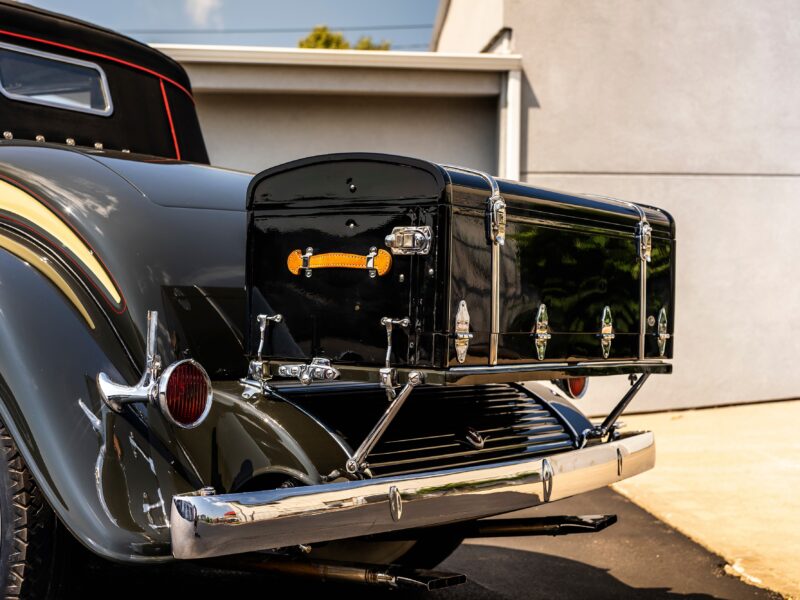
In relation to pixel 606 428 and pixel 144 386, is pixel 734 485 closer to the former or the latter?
pixel 606 428

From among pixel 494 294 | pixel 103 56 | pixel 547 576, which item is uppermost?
pixel 103 56

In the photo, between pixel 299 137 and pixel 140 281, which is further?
pixel 299 137

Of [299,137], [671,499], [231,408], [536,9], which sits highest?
[536,9]

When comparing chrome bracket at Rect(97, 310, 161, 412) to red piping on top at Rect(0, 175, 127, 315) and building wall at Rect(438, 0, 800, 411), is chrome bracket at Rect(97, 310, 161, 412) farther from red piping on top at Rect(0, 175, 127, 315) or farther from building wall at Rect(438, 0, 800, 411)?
building wall at Rect(438, 0, 800, 411)

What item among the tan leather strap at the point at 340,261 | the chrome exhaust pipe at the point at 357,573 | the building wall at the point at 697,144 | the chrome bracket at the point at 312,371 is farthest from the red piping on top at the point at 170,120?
the building wall at the point at 697,144

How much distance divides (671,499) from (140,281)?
402cm

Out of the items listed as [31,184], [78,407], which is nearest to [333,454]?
[78,407]

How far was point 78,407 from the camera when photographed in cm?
278

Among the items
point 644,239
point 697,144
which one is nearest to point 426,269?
point 644,239

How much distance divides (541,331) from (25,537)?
1.60 meters

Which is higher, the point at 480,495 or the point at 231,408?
the point at 231,408

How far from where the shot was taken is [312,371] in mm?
2984

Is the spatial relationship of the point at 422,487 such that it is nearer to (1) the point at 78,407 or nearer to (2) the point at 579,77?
(1) the point at 78,407

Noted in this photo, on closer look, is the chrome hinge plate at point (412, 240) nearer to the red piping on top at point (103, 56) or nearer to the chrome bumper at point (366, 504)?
the chrome bumper at point (366, 504)
